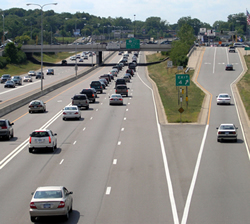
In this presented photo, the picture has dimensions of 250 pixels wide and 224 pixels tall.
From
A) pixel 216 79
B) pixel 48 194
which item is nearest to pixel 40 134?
pixel 48 194

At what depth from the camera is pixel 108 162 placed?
27.6 meters

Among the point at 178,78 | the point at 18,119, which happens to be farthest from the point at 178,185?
the point at 178,78

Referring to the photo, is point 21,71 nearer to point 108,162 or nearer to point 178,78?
point 178,78

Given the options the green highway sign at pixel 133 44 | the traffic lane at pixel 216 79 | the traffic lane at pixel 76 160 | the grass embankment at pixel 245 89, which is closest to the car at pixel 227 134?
the traffic lane at pixel 76 160

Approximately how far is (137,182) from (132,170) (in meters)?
2.60

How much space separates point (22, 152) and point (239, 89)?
47.5 m

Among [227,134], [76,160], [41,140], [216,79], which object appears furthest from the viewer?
[216,79]

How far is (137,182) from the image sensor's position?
23.1 metres

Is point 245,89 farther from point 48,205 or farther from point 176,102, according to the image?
point 48,205

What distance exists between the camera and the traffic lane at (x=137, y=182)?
1791 centimetres

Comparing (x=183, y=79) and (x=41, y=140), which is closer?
(x=41, y=140)

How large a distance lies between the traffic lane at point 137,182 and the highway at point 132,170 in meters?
0.04

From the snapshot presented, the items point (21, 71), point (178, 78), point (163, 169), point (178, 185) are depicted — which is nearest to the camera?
point (178, 185)

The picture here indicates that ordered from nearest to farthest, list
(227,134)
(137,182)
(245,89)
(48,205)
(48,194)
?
(48,205) → (48,194) → (137,182) → (227,134) → (245,89)
